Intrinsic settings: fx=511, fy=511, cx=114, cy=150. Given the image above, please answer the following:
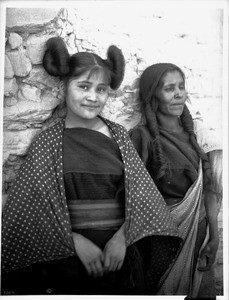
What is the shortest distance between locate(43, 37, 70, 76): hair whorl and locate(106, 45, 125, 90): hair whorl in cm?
22

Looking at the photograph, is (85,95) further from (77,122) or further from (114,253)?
(114,253)

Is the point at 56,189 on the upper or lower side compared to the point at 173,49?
lower

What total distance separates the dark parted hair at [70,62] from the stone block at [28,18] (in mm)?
109

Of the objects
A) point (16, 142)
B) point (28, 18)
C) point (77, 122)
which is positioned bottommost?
point (16, 142)

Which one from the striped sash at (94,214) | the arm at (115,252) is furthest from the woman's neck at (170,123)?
the arm at (115,252)

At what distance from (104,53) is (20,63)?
45cm

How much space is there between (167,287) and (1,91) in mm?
1349

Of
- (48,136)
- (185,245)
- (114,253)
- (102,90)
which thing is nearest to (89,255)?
(114,253)

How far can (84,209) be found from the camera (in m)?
2.58

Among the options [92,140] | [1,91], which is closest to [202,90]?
[92,140]

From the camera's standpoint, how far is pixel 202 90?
278cm

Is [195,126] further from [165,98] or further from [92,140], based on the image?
[92,140]

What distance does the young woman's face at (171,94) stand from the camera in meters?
2.74

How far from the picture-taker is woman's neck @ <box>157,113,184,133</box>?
9.08ft
